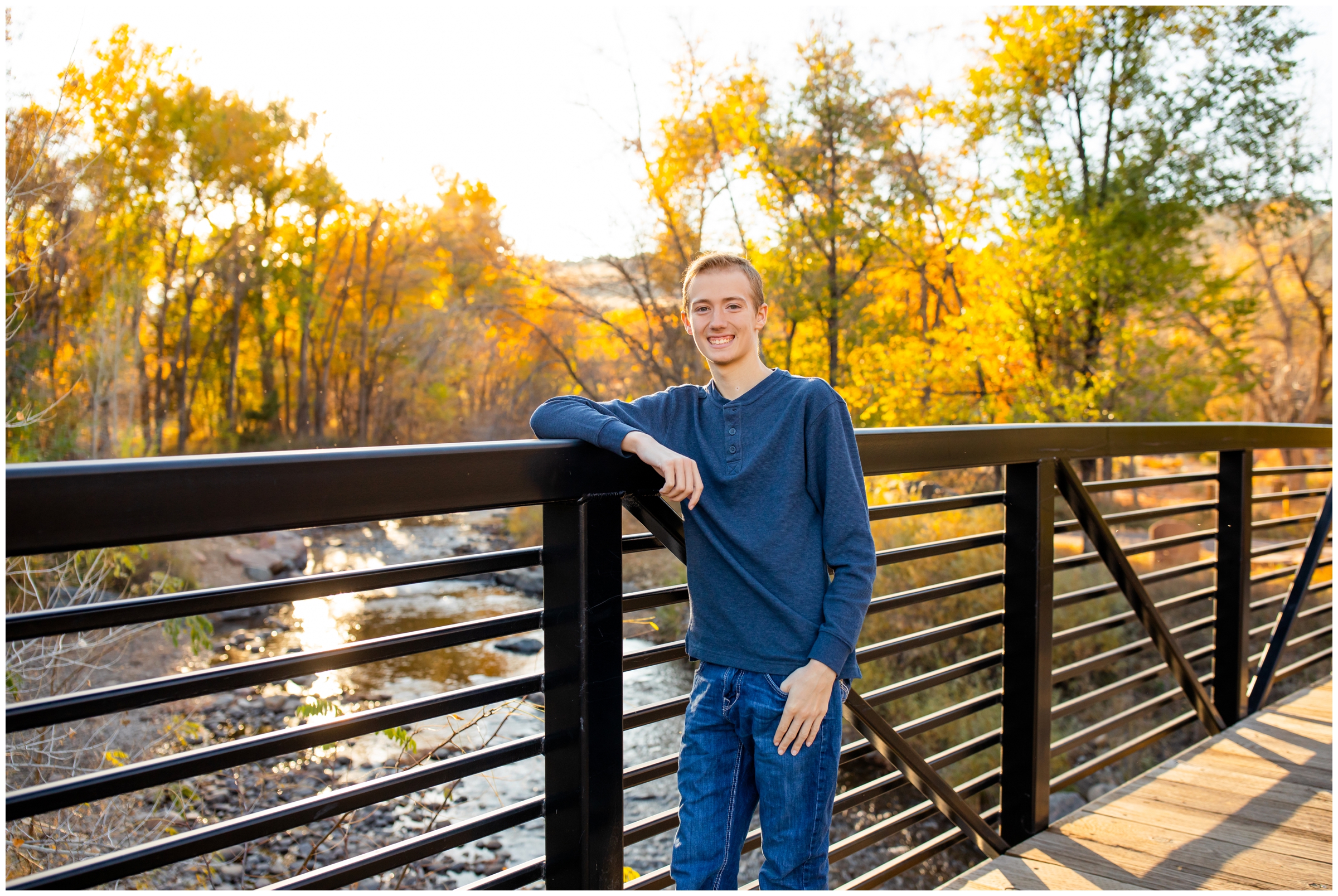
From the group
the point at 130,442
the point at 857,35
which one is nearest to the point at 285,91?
the point at 130,442

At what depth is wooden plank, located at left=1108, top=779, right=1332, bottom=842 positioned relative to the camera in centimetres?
257

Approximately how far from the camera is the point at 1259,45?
12.2 m

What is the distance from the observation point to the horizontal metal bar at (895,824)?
6.64 feet

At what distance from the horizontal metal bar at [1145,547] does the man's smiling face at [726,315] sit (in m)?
1.23

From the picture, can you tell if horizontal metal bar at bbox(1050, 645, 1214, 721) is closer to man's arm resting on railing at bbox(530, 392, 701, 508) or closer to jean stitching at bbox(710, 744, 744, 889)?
jean stitching at bbox(710, 744, 744, 889)

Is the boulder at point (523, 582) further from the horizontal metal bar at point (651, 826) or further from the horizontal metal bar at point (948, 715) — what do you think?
the horizontal metal bar at point (651, 826)

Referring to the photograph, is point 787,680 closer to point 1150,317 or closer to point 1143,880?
point 1143,880

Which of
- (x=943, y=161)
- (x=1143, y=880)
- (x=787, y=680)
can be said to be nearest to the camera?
(x=787, y=680)

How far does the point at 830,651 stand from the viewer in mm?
1397

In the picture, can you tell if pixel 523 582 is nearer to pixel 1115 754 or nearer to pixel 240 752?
pixel 1115 754

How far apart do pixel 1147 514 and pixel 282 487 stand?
8.20ft

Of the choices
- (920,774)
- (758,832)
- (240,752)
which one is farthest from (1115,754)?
(240,752)

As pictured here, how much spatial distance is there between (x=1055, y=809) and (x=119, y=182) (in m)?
18.0

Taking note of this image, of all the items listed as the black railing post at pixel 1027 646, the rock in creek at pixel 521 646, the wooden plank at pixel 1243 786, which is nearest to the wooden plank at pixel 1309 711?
the wooden plank at pixel 1243 786
